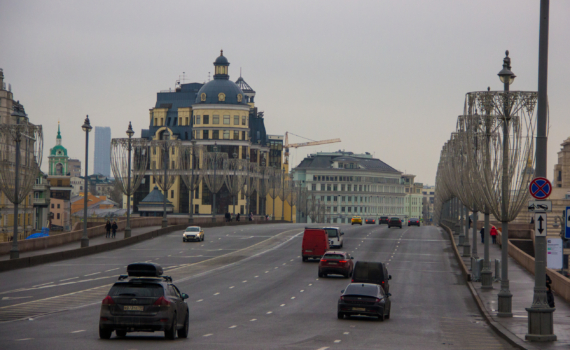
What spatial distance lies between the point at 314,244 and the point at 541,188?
3076cm

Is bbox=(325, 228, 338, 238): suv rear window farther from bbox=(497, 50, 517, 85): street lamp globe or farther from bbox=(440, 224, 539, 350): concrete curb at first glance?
bbox=(497, 50, 517, 85): street lamp globe

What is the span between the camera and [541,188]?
18469 mm

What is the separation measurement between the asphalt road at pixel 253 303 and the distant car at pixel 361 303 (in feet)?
1.22

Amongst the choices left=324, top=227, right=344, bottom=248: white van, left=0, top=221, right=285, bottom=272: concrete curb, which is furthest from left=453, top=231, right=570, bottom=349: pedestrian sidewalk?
left=0, top=221, right=285, bottom=272: concrete curb

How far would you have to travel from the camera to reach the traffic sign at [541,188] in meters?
18.4

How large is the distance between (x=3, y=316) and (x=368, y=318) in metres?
11.4

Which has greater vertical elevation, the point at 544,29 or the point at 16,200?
the point at 544,29

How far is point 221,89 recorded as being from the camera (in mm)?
142750

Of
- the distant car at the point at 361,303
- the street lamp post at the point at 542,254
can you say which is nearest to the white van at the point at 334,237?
the distant car at the point at 361,303

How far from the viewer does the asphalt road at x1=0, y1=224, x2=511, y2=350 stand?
18.6 metres

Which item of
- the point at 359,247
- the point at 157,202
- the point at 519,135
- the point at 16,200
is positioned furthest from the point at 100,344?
the point at 157,202

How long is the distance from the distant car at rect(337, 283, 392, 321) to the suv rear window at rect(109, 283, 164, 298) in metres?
8.33

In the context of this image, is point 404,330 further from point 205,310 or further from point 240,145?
point 240,145

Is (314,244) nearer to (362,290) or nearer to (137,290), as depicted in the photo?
(362,290)
